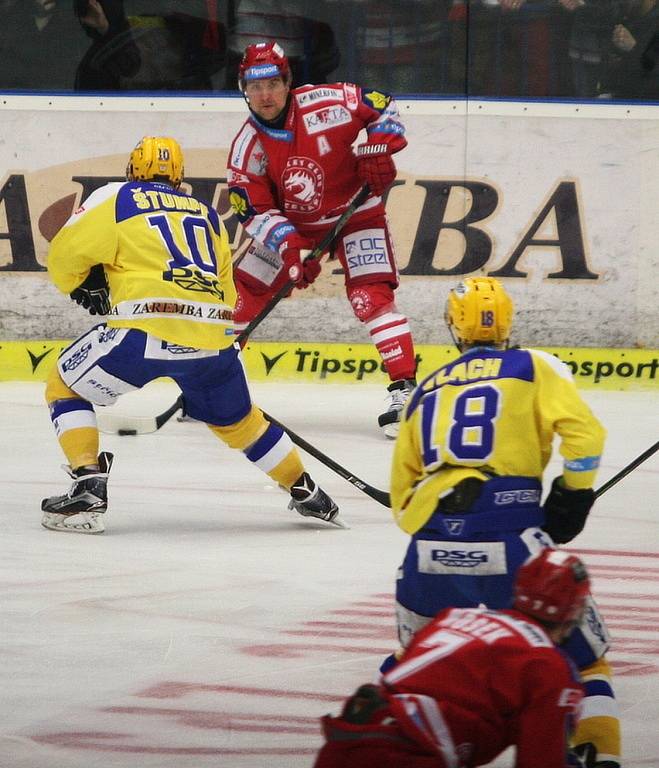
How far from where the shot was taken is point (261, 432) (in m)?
4.25

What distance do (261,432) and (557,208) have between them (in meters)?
2.99

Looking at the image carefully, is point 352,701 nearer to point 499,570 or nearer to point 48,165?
point 499,570

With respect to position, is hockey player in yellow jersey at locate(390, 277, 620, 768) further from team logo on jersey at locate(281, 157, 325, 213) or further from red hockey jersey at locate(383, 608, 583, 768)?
team logo on jersey at locate(281, 157, 325, 213)

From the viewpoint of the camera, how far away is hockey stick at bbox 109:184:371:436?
5469mm

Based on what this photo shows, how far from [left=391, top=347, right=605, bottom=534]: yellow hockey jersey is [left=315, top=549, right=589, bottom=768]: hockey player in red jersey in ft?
1.55

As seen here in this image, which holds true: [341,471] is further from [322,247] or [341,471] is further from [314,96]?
[314,96]

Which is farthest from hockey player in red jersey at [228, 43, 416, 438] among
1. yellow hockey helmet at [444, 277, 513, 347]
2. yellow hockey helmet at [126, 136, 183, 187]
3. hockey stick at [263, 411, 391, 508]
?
yellow hockey helmet at [444, 277, 513, 347]

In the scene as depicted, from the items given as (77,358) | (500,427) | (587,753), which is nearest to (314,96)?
(77,358)

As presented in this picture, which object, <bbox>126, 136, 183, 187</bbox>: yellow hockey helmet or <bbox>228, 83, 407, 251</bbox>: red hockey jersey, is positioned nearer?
<bbox>126, 136, 183, 187</bbox>: yellow hockey helmet

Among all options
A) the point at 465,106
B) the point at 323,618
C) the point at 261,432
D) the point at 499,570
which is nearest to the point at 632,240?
the point at 465,106

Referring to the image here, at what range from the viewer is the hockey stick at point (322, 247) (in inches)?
225

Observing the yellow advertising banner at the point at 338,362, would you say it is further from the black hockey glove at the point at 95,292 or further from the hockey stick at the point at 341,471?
the black hockey glove at the point at 95,292

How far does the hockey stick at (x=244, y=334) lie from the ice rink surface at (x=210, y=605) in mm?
60

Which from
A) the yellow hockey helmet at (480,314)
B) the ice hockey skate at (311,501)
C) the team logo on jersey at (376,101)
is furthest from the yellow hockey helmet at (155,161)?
the yellow hockey helmet at (480,314)
